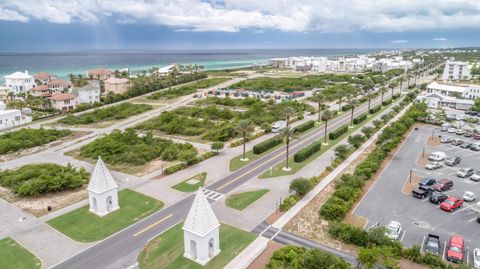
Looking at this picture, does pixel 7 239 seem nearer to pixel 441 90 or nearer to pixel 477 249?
pixel 477 249

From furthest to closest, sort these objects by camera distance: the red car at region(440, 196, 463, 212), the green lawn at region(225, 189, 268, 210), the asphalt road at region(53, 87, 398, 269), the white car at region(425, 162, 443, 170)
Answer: the white car at region(425, 162, 443, 170) → the green lawn at region(225, 189, 268, 210) → the red car at region(440, 196, 463, 212) → the asphalt road at region(53, 87, 398, 269)

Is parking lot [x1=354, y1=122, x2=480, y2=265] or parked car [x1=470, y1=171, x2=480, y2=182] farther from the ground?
parked car [x1=470, y1=171, x2=480, y2=182]

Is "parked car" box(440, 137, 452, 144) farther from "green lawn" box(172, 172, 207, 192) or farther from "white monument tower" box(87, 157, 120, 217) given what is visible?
"white monument tower" box(87, 157, 120, 217)

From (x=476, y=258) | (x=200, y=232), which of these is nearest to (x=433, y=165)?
(x=476, y=258)

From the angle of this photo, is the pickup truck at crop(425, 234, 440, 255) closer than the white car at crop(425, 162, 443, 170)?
Yes

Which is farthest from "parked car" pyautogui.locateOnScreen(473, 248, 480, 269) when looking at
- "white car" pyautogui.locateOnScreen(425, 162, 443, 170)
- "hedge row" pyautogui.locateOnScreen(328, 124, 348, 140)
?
"hedge row" pyautogui.locateOnScreen(328, 124, 348, 140)

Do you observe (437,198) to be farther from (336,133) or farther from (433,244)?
(336,133)

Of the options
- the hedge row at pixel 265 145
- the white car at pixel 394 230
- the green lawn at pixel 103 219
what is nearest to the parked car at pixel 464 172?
the white car at pixel 394 230
